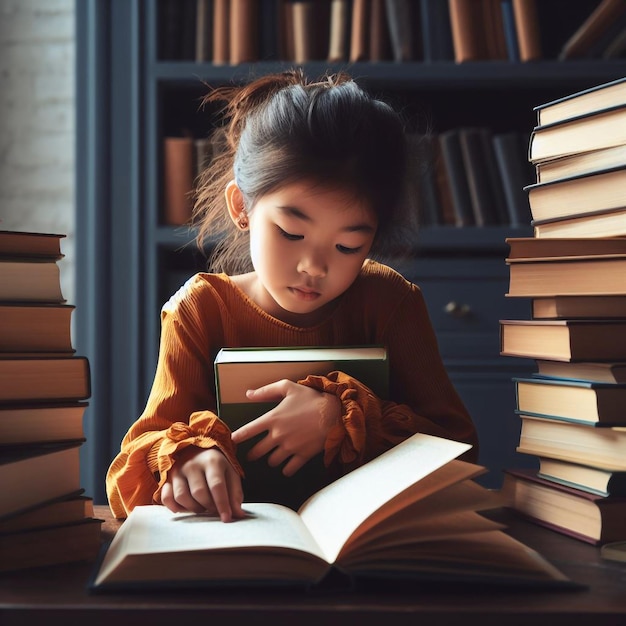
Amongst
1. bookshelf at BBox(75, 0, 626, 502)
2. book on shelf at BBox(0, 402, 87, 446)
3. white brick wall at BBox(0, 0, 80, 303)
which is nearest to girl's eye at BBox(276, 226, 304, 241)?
book on shelf at BBox(0, 402, 87, 446)

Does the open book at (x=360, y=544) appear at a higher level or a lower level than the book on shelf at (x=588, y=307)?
lower

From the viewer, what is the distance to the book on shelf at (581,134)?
0.87 m

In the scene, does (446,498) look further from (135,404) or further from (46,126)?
(46,126)

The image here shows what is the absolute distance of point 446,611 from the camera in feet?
1.72

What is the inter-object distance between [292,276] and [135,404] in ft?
4.12

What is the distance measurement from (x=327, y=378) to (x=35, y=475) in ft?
0.97

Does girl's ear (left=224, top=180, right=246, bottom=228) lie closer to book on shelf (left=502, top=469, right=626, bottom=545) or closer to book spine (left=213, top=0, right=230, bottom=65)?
book on shelf (left=502, top=469, right=626, bottom=545)

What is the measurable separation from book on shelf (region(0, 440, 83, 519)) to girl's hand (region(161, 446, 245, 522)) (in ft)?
0.27

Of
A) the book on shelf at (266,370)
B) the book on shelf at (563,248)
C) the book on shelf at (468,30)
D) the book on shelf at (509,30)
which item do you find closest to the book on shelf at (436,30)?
the book on shelf at (468,30)

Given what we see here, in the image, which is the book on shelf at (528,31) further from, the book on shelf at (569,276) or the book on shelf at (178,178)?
the book on shelf at (569,276)

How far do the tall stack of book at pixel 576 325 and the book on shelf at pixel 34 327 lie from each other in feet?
1.47

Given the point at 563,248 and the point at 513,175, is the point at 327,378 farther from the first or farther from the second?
the point at 513,175

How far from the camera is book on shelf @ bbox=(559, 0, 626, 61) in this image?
84.6 inches

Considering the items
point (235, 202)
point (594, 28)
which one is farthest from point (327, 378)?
point (594, 28)
